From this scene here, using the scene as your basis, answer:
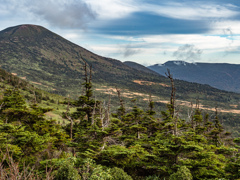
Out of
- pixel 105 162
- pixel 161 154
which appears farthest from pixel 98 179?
pixel 161 154

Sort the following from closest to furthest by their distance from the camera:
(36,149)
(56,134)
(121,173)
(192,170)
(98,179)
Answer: (98,179), (121,173), (192,170), (36,149), (56,134)

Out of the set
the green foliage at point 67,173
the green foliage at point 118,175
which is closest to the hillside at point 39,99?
the green foliage at point 67,173

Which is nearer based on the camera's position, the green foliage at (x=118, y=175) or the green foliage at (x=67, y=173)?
the green foliage at (x=67, y=173)

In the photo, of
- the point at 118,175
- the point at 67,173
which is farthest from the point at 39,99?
the point at 118,175

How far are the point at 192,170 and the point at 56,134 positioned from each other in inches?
432

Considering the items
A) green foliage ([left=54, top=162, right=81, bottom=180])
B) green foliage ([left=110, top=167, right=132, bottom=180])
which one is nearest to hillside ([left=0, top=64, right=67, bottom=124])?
green foliage ([left=54, top=162, right=81, bottom=180])

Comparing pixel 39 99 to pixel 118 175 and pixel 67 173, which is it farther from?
pixel 118 175

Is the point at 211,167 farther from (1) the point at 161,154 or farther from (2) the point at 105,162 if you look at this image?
(2) the point at 105,162

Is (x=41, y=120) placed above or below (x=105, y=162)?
above

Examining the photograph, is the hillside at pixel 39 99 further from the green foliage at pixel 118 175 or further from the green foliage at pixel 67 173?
the green foliage at pixel 118 175

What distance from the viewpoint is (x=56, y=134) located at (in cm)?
1709

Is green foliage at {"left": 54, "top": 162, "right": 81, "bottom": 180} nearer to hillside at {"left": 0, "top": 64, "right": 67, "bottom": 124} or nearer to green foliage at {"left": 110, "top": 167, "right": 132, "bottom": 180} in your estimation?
green foliage at {"left": 110, "top": 167, "right": 132, "bottom": 180}

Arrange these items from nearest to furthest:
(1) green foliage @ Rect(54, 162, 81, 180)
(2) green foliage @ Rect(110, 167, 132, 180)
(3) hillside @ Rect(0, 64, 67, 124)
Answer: (1) green foliage @ Rect(54, 162, 81, 180) < (2) green foliage @ Rect(110, 167, 132, 180) < (3) hillside @ Rect(0, 64, 67, 124)

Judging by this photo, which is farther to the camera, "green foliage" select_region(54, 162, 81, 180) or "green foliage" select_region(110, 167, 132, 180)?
"green foliage" select_region(110, 167, 132, 180)
